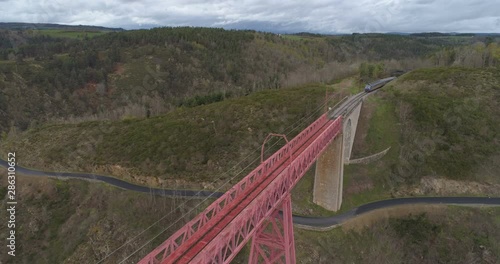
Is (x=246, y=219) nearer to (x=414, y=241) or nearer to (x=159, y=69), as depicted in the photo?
(x=414, y=241)

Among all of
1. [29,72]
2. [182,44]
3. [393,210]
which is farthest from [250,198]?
[182,44]

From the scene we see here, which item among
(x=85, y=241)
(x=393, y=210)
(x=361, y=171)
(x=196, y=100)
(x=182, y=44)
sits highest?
(x=182, y=44)

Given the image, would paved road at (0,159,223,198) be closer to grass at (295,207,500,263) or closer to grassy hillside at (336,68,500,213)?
grass at (295,207,500,263)

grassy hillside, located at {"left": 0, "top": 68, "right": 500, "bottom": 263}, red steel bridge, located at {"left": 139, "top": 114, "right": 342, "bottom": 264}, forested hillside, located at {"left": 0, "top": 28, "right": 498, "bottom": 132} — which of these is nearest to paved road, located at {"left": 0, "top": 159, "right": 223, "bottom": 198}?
grassy hillside, located at {"left": 0, "top": 68, "right": 500, "bottom": 263}

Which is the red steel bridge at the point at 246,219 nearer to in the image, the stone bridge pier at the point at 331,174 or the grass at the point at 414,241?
the stone bridge pier at the point at 331,174

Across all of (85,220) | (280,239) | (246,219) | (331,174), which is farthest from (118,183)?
(246,219)

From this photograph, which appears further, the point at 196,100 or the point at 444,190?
the point at 196,100

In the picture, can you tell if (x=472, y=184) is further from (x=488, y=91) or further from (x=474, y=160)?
→ (x=488, y=91)
